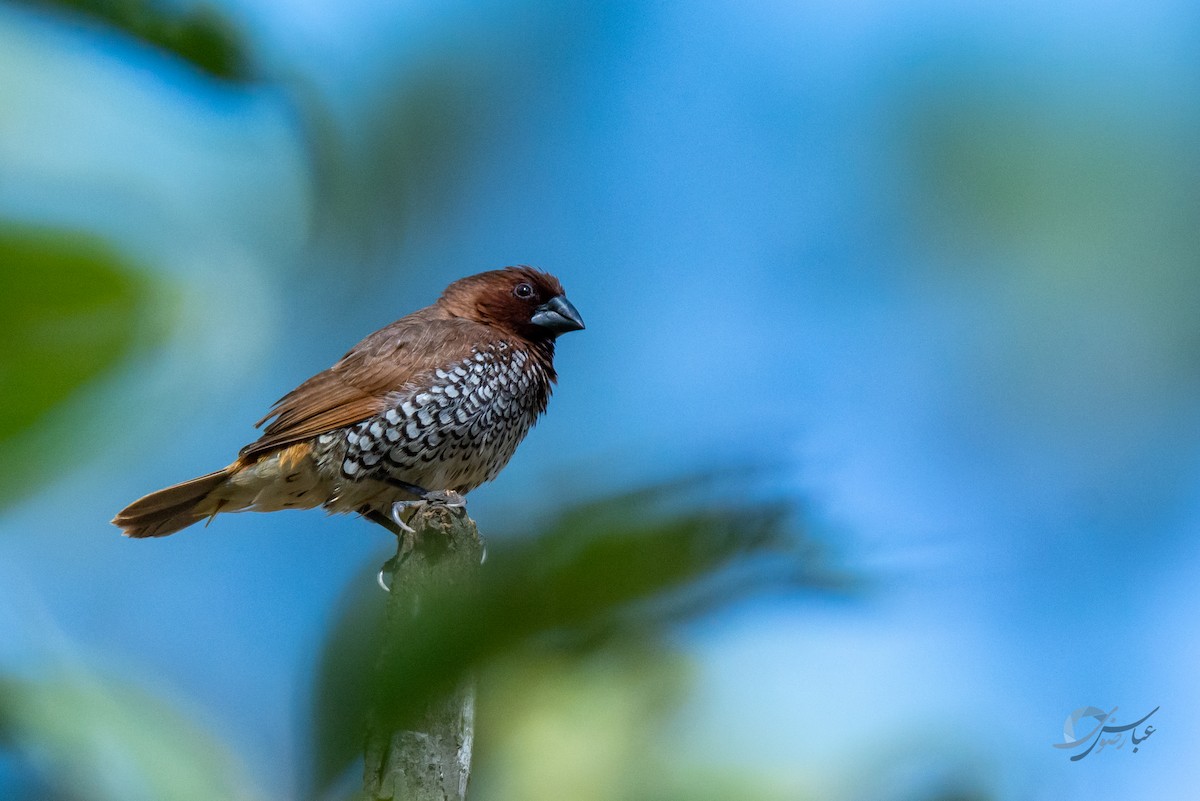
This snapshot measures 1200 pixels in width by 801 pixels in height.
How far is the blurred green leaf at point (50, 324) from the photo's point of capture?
0.68 m

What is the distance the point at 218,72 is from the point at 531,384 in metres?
4.03

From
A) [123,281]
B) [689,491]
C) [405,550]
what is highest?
[405,550]

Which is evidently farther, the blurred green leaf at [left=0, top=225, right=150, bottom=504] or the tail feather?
the tail feather

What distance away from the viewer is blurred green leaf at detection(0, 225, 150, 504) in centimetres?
68

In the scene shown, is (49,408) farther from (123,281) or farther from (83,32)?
(83,32)

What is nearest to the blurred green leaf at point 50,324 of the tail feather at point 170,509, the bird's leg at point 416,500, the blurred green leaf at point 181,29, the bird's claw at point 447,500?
the blurred green leaf at point 181,29

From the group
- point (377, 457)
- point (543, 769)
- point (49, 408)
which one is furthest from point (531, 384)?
point (49, 408)

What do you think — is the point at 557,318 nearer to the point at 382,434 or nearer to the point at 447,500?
the point at 382,434

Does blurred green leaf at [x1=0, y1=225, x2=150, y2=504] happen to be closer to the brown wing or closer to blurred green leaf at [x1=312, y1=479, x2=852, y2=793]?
blurred green leaf at [x1=312, y1=479, x2=852, y2=793]

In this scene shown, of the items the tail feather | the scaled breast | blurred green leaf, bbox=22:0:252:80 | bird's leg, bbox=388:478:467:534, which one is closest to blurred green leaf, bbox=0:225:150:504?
blurred green leaf, bbox=22:0:252:80

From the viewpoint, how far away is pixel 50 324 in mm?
711

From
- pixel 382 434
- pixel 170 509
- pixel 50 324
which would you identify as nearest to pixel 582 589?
pixel 50 324

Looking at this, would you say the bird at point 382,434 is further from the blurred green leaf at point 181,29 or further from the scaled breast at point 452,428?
the blurred green leaf at point 181,29

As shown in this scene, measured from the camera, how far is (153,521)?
4227 mm
